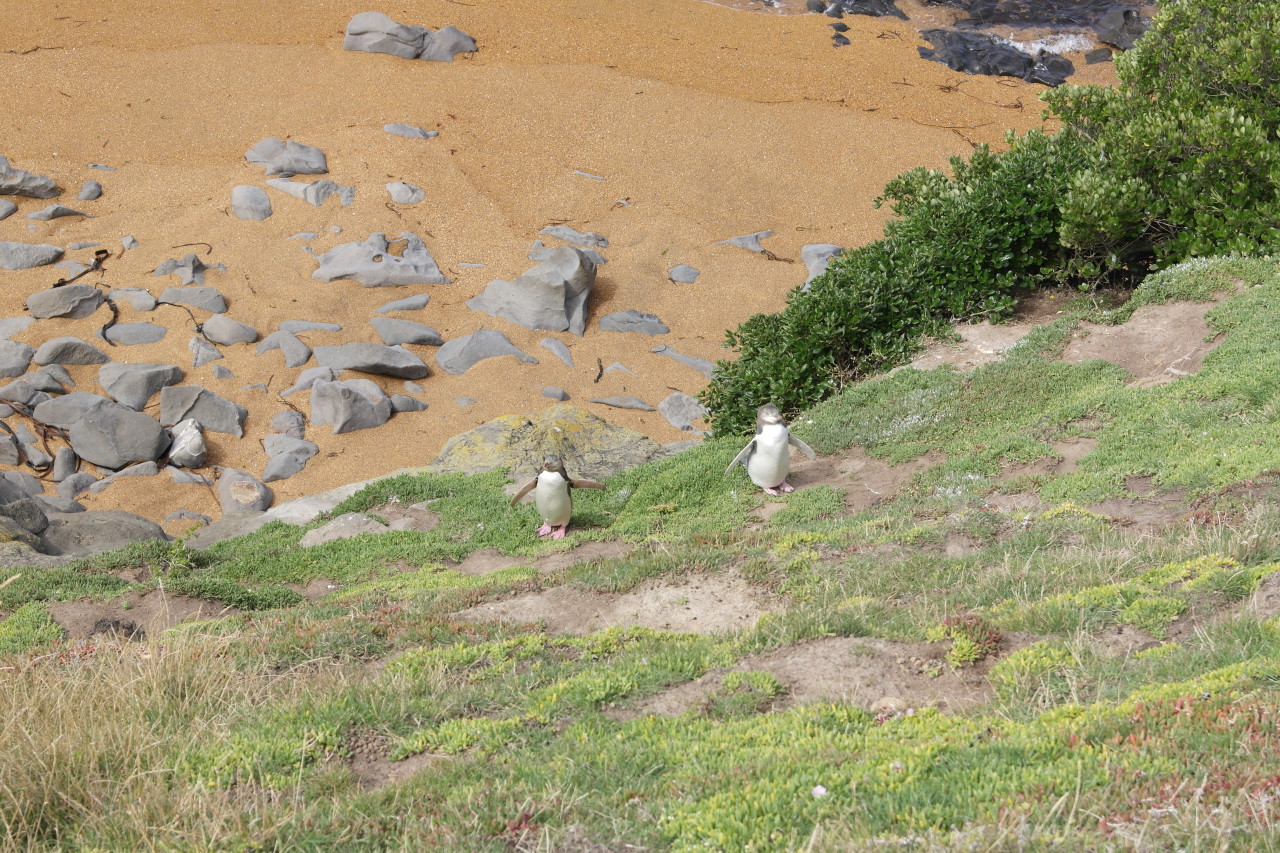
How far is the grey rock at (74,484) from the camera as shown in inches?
478

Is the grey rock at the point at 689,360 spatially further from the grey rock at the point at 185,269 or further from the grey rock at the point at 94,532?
the grey rock at the point at 94,532

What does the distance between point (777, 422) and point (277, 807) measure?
6.59 metres

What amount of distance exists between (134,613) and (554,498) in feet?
12.1

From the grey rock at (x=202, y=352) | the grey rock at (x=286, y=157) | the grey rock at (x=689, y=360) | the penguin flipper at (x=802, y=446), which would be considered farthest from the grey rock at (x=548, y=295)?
the penguin flipper at (x=802, y=446)

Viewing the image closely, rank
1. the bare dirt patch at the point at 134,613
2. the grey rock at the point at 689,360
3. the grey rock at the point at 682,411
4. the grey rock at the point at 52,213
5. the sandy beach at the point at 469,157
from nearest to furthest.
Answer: the bare dirt patch at the point at 134,613 < the grey rock at the point at 682,411 < the sandy beach at the point at 469,157 < the grey rock at the point at 689,360 < the grey rock at the point at 52,213

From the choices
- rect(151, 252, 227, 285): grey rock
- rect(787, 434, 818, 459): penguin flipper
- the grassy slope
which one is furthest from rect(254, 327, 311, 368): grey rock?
rect(787, 434, 818, 459): penguin flipper

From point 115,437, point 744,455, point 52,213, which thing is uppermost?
point 744,455

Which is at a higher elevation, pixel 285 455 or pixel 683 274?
pixel 683 274

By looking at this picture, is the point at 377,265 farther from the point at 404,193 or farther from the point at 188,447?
the point at 188,447

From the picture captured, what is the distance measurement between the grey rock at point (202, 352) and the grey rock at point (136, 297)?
1052 millimetres

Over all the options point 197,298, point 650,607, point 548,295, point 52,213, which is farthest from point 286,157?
point 650,607

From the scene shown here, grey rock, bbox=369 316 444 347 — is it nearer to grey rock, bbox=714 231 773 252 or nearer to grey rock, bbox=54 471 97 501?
grey rock, bbox=54 471 97 501

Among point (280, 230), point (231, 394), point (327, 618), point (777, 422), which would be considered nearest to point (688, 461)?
point (777, 422)

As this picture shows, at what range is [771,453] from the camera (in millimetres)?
9867
